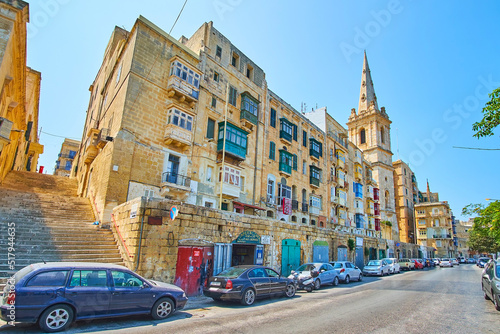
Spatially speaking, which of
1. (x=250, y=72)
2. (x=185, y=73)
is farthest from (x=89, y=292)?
(x=250, y=72)

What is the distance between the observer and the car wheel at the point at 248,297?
401 inches

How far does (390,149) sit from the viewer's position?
6153 cm

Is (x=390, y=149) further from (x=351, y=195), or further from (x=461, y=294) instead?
(x=461, y=294)

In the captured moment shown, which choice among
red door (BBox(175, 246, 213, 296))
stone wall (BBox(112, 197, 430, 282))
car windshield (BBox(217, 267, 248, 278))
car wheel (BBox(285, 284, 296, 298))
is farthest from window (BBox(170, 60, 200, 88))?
car wheel (BBox(285, 284, 296, 298))

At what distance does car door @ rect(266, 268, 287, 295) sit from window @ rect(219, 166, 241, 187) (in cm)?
1140

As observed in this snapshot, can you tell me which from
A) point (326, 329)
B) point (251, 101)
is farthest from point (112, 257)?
point (251, 101)

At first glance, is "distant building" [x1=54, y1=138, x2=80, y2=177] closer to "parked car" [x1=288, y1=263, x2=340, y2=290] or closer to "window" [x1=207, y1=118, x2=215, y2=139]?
"window" [x1=207, y1=118, x2=215, y2=139]

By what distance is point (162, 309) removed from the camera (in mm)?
8031

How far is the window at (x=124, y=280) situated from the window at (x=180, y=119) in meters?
13.9

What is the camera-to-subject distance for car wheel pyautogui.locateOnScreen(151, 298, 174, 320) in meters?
7.83

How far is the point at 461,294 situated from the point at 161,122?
66.0 ft

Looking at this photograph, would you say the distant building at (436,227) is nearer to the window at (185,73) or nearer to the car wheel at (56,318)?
the window at (185,73)

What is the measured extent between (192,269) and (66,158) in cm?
5876

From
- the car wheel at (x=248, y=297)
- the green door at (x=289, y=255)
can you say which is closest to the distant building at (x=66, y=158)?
the green door at (x=289, y=255)
